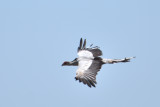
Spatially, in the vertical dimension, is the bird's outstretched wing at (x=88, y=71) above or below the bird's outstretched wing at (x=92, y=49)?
below

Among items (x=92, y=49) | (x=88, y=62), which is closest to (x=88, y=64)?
(x=88, y=62)

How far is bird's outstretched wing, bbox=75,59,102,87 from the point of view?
27594 millimetres

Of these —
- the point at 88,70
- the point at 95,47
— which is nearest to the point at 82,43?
the point at 95,47

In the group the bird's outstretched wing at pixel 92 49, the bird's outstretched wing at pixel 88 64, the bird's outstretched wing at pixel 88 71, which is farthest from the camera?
the bird's outstretched wing at pixel 92 49

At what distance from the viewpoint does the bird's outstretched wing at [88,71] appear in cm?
2759

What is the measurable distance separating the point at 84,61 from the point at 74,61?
3.03 feet

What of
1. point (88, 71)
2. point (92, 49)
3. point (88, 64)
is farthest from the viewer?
point (92, 49)

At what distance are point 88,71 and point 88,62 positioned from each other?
1.83 m

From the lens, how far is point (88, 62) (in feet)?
100

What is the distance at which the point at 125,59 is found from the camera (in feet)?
104

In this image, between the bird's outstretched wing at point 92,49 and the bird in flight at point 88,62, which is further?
the bird's outstretched wing at point 92,49

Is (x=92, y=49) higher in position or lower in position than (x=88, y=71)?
higher

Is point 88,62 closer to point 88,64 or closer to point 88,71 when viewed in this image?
point 88,64

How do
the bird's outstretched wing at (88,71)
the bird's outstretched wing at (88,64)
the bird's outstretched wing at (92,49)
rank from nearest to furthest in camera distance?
the bird's outstretched wing at (88,71)
the bird's outstretched wing at (88,64)
the bird's outstretched wing at (92,49)
